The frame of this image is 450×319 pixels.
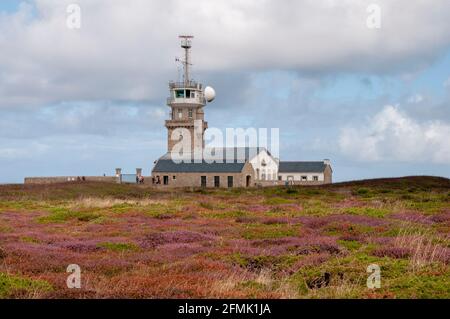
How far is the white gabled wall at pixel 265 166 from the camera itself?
109m

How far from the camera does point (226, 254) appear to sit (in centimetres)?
1877

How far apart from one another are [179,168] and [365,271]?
3308 inches

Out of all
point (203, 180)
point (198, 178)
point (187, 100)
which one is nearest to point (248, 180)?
point (203, 180)

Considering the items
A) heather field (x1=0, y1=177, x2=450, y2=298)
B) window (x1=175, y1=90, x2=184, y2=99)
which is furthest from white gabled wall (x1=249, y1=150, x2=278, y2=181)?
heather field (x1=0, y1=177, x2=450, y2=298)

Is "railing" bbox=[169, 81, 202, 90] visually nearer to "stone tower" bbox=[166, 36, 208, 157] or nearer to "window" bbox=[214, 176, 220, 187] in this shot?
"stone tower" bbox=[166, 36, 208, 157]

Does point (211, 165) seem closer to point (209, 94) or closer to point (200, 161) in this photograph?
point (200, 161)

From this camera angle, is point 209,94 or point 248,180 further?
point 209,94

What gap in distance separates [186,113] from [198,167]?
1079 centimetres

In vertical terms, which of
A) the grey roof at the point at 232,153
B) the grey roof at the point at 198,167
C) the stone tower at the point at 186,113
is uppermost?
the stone tower at the point at 186,113

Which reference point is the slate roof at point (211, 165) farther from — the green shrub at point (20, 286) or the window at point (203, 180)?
the green shrub at point (20, 286)

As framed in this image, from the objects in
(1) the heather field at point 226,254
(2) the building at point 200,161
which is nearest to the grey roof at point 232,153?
(2) the building at point 200,161

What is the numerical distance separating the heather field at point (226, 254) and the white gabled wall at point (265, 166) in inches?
2984

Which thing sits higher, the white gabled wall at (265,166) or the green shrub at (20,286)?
the white gabled wall at (265,166)
